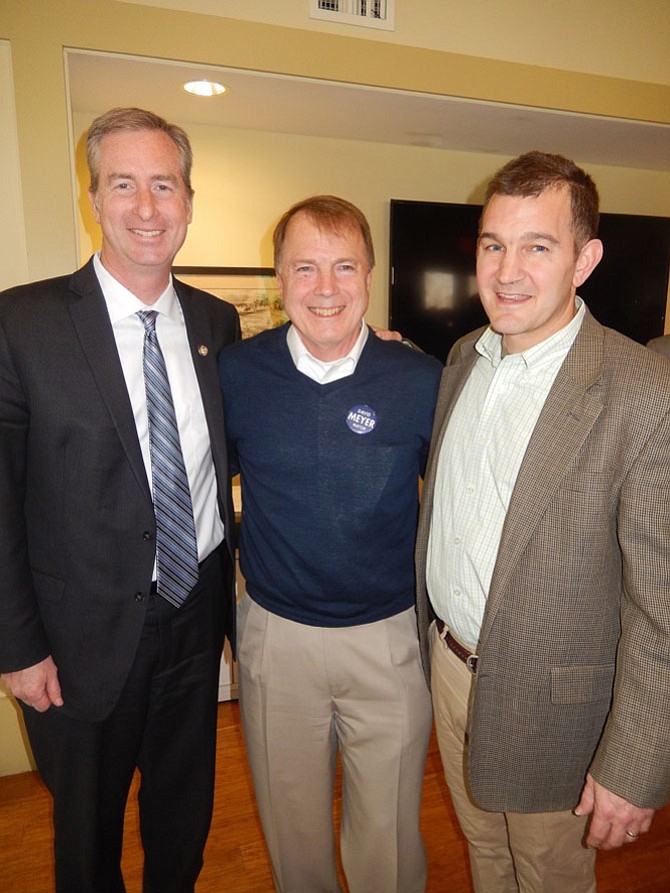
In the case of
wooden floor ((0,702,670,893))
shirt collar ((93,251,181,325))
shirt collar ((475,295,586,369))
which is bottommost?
wooden floor ((0,702,670,893))

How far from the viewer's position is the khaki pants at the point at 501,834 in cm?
128

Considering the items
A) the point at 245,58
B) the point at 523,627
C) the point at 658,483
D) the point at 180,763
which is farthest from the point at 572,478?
the point at 245,58

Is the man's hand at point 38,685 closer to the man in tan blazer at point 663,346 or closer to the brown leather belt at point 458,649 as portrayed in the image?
the brown leather belt at point 458,649

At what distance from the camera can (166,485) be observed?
138cm

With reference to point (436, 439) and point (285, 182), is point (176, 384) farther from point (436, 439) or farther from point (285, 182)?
point (285, 182)

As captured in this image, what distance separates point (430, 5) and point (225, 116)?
1.06m

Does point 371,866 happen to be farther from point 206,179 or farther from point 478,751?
point 206,179

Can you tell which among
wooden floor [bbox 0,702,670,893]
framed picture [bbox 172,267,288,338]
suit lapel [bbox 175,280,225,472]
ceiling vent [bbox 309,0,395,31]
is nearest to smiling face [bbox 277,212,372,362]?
suit lapel [bbox 175,280,225,472]

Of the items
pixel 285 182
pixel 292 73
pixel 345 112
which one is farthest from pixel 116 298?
pixel 285 182

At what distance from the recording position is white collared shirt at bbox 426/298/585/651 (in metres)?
1.22

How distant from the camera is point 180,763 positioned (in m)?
1.61

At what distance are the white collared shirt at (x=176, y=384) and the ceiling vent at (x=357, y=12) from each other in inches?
59.2

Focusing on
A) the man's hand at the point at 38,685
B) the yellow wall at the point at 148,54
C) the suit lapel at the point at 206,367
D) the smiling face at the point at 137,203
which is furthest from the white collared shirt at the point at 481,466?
the yellow wall at the point at 148,54

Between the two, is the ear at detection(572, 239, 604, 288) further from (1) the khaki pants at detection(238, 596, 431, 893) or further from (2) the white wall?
(2) the white wall
